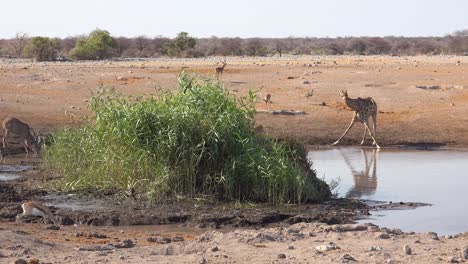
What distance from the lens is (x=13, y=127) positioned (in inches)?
766

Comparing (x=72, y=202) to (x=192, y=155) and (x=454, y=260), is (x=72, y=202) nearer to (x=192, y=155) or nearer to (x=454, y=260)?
(x=192, y=155)

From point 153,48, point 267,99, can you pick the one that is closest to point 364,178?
point 267,99

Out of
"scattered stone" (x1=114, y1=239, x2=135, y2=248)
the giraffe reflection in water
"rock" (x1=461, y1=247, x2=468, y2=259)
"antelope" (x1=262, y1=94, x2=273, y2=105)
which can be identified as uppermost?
"antelope" (x1=262, y1=94, x2=273, y2=105)

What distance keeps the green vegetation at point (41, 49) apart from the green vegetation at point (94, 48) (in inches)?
56.3

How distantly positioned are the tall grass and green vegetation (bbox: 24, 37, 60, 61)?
1239 inches

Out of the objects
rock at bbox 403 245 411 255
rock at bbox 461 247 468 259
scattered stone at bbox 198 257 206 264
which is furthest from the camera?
rock at bbox 403 245 411 255

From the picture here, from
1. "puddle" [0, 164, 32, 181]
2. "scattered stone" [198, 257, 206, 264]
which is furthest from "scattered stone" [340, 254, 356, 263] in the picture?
"puddle" [0, 164, 32, 181]

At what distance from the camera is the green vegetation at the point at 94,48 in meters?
47.4

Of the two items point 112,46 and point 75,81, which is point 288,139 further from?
point 112,46

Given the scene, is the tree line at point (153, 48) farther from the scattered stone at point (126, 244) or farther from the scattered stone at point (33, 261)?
the scattered stone at point (33, 261)

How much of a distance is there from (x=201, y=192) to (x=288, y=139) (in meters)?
1.80

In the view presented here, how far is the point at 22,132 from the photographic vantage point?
19.2 m

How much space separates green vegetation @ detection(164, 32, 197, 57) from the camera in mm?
54406

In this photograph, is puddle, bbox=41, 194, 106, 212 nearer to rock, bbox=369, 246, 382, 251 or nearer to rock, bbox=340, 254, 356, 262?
rock, bbox=369, 246, 382, 251
